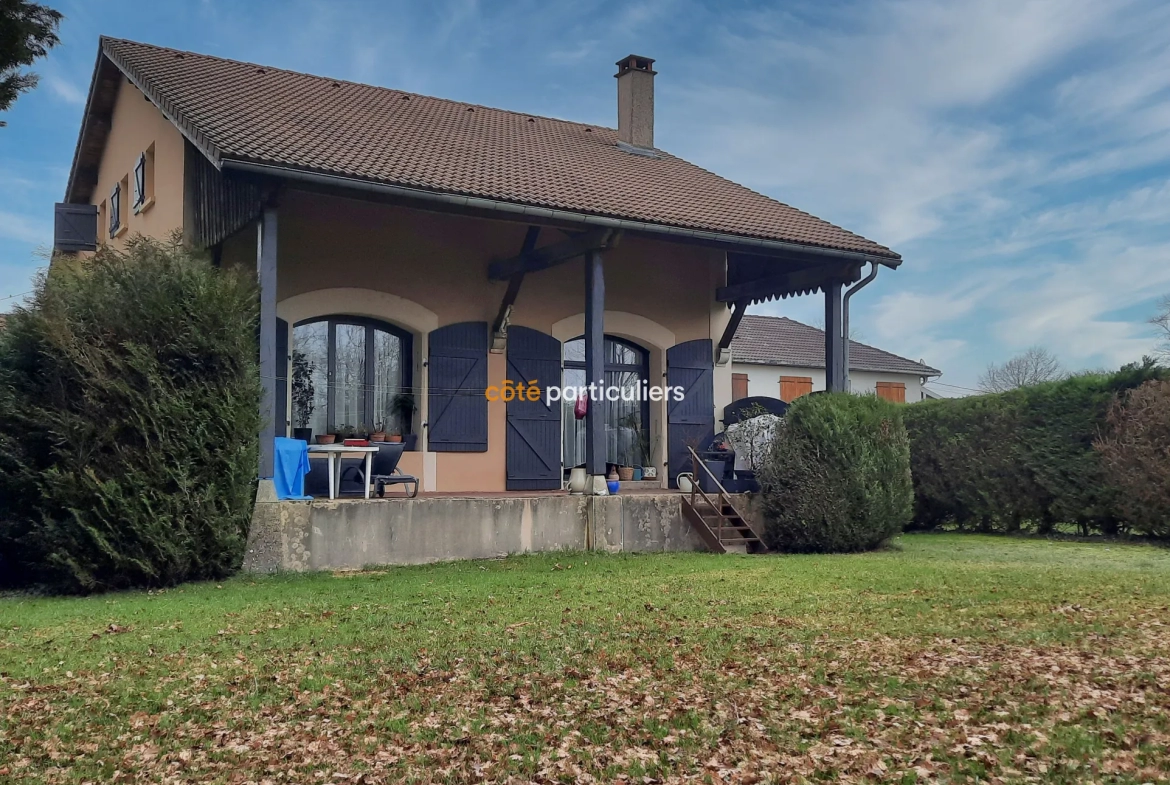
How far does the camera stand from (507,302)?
13.0 meters

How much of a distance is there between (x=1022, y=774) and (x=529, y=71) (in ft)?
43.1

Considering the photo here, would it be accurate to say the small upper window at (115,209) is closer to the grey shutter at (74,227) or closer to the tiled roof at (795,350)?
the grey shutter at (74,227)

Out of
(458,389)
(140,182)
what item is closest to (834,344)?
(458,389)

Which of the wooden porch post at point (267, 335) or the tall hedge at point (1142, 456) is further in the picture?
the tall hedge at point (1142, 456)

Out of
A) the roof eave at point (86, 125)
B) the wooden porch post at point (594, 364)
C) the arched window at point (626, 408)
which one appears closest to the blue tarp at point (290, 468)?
the wooden porch post at point (594, 364)

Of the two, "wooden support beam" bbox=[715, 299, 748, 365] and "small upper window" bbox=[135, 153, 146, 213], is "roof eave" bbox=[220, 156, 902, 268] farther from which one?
"small upper window" bbox=[135, 153, 146, 213]

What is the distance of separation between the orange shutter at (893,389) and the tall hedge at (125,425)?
Result: 90.2 feet

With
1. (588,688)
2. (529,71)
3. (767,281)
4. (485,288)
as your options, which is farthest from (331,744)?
(529,71)

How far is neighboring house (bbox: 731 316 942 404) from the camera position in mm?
31070

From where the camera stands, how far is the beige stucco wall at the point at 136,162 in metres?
11.9

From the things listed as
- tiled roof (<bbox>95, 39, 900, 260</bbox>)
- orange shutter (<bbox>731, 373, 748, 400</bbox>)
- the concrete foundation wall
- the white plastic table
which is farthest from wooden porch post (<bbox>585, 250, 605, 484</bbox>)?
orange shutter (<bbox>731, 373, 748, 400</bbox>)

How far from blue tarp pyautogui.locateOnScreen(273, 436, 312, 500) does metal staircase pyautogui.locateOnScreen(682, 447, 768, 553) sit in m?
4.31

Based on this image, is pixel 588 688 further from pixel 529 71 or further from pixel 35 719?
pixel 529 71

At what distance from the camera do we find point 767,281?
14.2m
